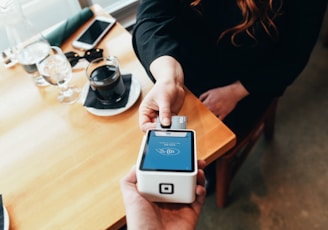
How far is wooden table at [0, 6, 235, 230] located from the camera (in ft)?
2.19

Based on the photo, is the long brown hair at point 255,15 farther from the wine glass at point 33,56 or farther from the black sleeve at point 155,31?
the wine glass at point 33,56

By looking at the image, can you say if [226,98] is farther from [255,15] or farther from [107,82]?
[107,82]

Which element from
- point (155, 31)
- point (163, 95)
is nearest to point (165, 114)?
point (163, 95)

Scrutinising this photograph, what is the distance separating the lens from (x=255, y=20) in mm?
873

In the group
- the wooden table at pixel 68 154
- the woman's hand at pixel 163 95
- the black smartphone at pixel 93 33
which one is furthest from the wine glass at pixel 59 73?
the woman's hand at pixel 163 95

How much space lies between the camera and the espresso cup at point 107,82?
811mm

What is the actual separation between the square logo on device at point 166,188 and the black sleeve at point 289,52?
523 mm

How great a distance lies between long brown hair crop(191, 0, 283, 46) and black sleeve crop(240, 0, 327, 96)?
0.15ft

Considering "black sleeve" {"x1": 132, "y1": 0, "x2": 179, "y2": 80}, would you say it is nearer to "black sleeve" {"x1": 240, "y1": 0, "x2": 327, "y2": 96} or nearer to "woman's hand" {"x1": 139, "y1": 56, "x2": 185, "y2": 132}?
"woman's hand" {"x1": 139, "y1": 56, "x2": 185, "y2": 132}

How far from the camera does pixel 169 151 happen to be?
0.55m

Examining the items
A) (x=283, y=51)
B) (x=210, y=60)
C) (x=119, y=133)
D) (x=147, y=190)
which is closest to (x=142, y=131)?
(x=119, y=133)

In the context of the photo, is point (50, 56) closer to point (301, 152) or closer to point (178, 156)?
point (178, 156)

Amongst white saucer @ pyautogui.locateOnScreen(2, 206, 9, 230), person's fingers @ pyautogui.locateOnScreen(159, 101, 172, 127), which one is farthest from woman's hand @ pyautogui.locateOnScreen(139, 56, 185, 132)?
white saucer @ pyautogui.locateOnScreen(2, 206, 9, 230)

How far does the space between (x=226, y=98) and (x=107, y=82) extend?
381mm
